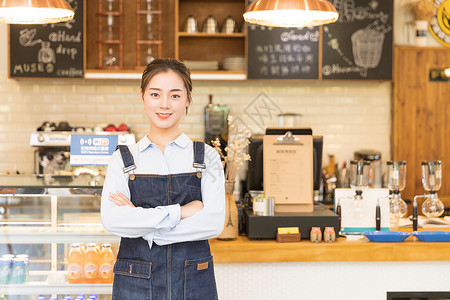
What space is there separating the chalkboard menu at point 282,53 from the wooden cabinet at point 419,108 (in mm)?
865

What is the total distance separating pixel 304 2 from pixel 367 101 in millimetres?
2973

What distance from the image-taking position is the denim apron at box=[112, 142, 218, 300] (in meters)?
2.14

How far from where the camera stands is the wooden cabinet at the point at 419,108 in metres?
5.63

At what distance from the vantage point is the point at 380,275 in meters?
3.16

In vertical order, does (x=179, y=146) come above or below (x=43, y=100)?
below

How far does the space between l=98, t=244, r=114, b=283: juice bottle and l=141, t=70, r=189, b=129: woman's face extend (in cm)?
90

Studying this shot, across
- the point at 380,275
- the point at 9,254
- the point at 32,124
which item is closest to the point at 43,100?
the point at 32,124

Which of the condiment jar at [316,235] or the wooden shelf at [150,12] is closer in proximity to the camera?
the condiment jar at [316,235]

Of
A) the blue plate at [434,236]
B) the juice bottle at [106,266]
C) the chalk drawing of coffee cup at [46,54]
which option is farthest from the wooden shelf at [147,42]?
the blue plate at [434,236]

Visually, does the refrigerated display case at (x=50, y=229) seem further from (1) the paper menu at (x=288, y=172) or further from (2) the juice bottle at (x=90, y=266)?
(1) the paper menu at (x=288, y=172)

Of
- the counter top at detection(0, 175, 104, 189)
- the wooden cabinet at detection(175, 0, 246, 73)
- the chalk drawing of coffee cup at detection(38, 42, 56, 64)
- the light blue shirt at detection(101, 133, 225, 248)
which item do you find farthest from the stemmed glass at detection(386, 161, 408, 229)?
the chalk drawing of coffee cup at detection(38, 42, 56, 64)

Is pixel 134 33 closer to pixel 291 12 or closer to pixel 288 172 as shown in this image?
pixel 291 12

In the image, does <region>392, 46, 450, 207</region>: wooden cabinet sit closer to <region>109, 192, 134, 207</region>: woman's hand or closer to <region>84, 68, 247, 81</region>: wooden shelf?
<region>84, 68, 247, 81</region>: wooden shelf

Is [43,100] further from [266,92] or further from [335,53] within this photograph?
[335,53]
